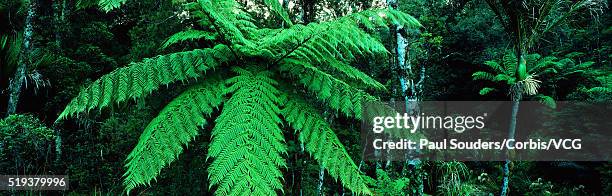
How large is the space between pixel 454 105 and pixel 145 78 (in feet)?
49.4

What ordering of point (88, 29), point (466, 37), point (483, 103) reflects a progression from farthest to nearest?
point (483, 103) < point (466, 37) < point (88, 29)

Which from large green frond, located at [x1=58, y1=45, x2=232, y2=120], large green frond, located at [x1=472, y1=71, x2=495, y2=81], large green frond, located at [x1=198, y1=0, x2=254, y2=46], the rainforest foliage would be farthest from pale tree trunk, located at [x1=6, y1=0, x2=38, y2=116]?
large green frond, located at [x1=472, y1=71, x2=495, y2=81]

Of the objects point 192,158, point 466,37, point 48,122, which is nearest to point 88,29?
point 48,122

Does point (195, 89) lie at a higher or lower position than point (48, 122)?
higher

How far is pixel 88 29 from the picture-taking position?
8.66m

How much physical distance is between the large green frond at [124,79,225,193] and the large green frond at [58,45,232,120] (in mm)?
122

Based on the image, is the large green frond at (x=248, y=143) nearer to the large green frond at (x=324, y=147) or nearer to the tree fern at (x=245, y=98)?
the tree fern at (x=245, y=98)

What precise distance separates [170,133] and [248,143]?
445mm

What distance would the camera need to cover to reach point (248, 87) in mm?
2197

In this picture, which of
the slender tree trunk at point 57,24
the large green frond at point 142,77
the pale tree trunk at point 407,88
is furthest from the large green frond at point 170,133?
the slender tree trunk at point 57,24

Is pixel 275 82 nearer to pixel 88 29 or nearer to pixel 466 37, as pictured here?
pixel 88 29

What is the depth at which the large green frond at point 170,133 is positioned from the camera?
197 centimetres

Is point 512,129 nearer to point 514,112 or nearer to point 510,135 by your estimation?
point 510,135

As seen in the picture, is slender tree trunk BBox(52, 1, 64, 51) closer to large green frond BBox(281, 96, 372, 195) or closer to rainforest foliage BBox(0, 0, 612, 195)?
rainforest foliage BBox(0, 0, 612, 195)
